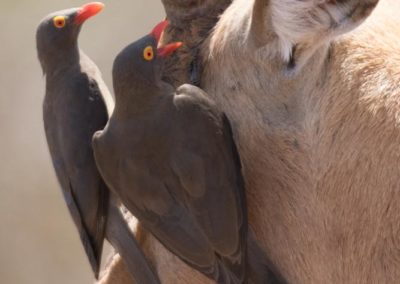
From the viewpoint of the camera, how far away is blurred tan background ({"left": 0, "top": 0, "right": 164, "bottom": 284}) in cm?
637

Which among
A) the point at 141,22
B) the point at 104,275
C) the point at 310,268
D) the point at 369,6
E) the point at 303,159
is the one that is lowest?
the point at 141,22

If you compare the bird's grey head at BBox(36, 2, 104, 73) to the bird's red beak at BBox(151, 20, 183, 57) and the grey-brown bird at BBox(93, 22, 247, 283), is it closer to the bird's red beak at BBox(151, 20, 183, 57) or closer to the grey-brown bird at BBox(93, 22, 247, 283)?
the bird's red beak at BBox(151, 20, 183, 57)

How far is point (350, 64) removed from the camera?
2.33 m

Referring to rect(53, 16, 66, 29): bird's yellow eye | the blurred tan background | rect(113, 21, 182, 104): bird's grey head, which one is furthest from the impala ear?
the blurred tan background

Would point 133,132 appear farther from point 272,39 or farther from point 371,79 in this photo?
point 371,79

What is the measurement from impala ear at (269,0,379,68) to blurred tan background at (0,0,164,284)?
4.14m

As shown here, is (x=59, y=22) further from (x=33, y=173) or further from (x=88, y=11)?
(x=33, y=173)

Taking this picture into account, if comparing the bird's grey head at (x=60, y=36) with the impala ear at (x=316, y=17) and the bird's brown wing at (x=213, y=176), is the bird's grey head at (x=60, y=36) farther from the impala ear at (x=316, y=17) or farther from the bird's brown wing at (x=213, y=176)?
the impala ear at (x=316, y=17)

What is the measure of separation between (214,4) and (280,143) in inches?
21.3

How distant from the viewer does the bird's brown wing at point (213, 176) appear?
243 cm

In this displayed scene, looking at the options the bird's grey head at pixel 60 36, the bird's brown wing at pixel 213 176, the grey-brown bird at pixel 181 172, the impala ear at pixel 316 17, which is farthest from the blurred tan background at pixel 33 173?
the impala ear at pixel 316 17

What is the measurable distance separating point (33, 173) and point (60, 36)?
11.2ft

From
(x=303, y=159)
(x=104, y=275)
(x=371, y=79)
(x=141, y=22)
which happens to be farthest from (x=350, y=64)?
(x=141, y=22)

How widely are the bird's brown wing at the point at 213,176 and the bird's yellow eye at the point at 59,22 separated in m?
0.82
